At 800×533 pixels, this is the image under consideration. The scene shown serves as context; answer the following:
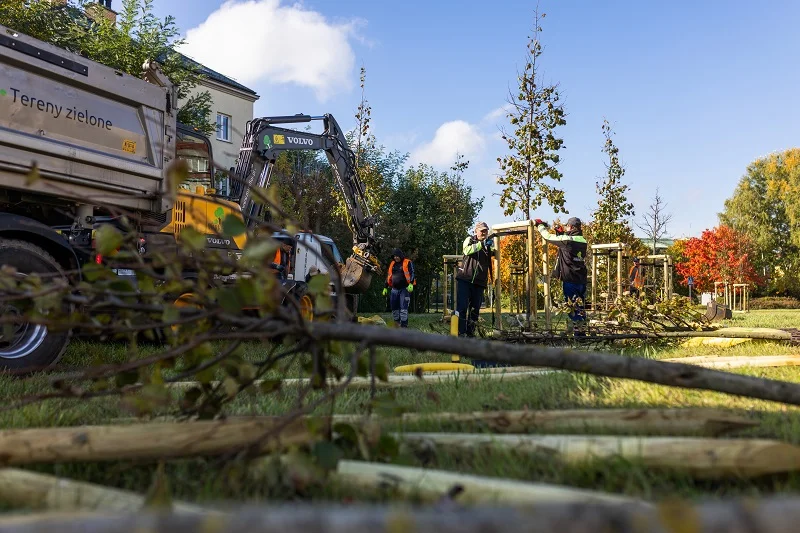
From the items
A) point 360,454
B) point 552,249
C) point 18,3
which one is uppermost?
point 18,3

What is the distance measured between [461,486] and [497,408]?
166 cm

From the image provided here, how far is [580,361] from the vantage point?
8.27 ft

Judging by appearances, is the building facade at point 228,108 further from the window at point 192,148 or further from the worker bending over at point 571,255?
the worker bending over at point 571,255

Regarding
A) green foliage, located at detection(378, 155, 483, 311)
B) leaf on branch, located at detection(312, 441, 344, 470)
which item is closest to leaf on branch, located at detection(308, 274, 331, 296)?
leaf on branch, located at detection(312, 441, 344, 470)

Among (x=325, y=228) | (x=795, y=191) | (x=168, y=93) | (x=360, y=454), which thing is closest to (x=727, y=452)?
(x=360, y=454)

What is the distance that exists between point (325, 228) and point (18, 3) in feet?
40.4

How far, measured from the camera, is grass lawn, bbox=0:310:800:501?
2.21m

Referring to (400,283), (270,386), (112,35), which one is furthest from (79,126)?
(112,35)

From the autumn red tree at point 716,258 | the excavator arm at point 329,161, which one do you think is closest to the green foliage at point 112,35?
the excavator arm at point 329,161

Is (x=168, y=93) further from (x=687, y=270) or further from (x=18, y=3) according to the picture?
(x=687, y=270)

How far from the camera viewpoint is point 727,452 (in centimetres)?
218

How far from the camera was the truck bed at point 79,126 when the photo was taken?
606 centimetres

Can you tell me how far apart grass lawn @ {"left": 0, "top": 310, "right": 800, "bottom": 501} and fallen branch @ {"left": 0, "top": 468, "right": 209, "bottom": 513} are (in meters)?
0.29

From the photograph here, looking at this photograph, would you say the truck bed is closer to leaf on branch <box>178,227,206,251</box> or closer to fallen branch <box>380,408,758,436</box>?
leaf on branch <box>178,227,206,251</box>
